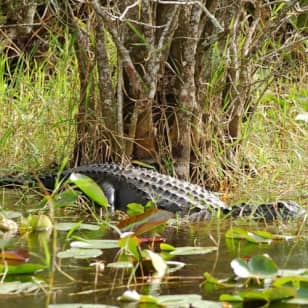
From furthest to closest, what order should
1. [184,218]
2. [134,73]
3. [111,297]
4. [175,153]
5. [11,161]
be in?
[11,161]
[175,153]
[134,73]
[184,218]
[111,297]

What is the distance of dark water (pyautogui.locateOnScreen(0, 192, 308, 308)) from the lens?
9.64 feet

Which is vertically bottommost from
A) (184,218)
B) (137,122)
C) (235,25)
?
(184,218)

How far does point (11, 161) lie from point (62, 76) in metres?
0.90

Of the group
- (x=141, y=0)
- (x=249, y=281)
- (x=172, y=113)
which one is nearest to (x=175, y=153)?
(x=172, y=113)

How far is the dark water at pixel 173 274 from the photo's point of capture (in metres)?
2.94

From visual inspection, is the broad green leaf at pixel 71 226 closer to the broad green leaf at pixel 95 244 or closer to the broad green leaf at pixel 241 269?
the broad green leaf at pixel 95 244

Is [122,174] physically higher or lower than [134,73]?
lower

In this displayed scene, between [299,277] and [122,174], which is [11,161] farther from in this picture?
[299,277]

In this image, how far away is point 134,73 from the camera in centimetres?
534

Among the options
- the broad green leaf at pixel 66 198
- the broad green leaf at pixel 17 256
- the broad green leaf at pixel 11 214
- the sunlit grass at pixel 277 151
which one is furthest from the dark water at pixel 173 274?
the sunlit grass at pixel 277 151

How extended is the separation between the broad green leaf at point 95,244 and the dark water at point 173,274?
0.10ft

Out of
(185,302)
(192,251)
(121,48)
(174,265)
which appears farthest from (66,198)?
(185,302)

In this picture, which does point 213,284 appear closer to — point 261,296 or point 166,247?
point 261,296

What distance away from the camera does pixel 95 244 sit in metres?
3.78
